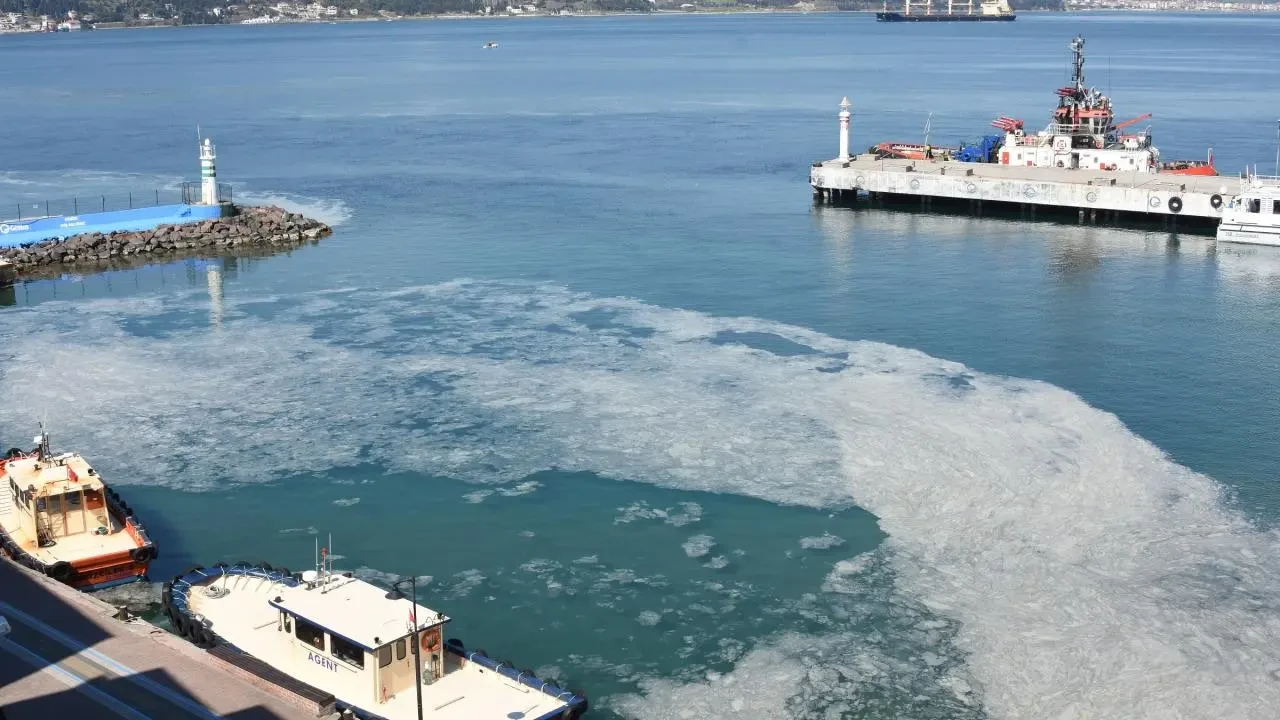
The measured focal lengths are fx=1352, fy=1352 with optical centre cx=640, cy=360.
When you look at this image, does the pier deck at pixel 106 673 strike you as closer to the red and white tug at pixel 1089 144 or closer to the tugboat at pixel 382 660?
the tugboat at pixel 382 660

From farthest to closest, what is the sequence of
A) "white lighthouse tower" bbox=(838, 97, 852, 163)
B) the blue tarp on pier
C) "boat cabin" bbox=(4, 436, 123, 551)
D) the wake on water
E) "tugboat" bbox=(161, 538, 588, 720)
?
"white lighthouse tower" bbox=(838, 97, 852, 163) → the blue tarp on pier → "boat cabin" bbox=(4, 436, 123, 551) → the wake on water → "tugboat" bbox=(161, 538, 588, 720)

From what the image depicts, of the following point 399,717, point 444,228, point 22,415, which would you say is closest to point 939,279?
point 444,228

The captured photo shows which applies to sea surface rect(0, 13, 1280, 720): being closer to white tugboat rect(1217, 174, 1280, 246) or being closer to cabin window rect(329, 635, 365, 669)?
white tugboat rect(1217, 174, 1280, 246)

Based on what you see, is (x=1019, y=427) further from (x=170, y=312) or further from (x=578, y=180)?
(x=578, y=180)

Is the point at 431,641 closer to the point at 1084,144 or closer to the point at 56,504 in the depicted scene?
the point at 56,504

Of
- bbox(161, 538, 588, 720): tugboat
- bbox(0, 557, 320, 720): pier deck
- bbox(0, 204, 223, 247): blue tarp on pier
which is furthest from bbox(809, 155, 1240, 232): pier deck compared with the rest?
bbox(0, 557, 320, 720): pier deck

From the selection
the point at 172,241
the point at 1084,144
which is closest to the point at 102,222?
the point at 172,241
